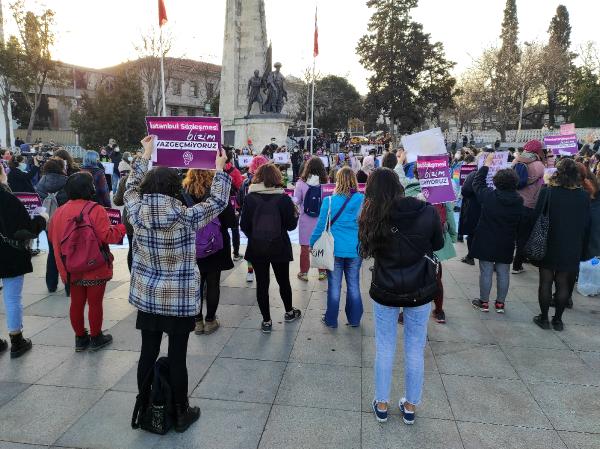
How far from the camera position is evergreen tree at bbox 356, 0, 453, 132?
4009 cm

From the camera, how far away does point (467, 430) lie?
3121 millimetres

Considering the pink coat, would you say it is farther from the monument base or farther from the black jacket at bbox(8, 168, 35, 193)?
the monument base

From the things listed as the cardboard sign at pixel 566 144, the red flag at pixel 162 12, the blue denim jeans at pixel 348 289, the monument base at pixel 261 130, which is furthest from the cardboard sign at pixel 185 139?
the monument base at pixel 261 130

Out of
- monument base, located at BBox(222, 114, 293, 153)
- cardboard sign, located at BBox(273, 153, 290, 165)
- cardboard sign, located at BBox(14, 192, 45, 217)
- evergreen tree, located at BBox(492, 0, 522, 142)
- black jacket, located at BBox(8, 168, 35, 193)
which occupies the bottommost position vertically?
cardboard sign, located at BBox(14, 192, 45, 217)

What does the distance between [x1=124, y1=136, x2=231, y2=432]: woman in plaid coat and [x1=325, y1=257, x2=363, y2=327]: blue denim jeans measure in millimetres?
1984

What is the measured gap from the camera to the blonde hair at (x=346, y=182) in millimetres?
4355

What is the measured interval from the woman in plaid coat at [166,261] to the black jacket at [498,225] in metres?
3.39

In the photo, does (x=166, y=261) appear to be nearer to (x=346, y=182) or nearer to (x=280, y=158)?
(x=346, y=182)

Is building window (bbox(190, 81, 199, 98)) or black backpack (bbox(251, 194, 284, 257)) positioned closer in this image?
black backpack (bbox(251, 194, 284, 257))

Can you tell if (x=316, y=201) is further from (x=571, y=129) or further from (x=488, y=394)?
(x=571, y=129)

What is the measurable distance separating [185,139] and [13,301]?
7.60ft

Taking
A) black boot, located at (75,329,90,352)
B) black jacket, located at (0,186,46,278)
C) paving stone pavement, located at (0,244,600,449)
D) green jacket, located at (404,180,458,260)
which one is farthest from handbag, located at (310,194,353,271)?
black jacket, located at (0,186,46,278)

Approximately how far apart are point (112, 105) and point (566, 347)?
32.1m

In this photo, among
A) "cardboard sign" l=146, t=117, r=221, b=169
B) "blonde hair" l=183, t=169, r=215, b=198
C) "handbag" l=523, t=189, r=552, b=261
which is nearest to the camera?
"cardboard sign" l=146, t=117, r=221, b=169
